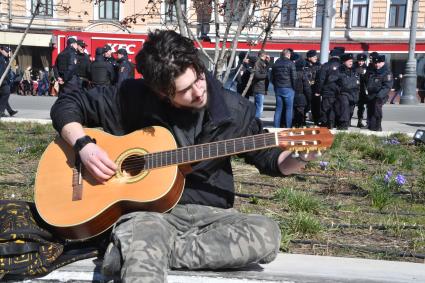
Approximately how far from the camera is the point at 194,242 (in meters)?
2.33

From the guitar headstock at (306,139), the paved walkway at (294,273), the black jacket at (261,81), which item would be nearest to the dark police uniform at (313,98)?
the black jacket at (261,81)

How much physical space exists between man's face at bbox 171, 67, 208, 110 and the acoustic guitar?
0.65 ft

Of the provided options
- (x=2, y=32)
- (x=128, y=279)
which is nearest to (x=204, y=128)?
(x=128, y=279)

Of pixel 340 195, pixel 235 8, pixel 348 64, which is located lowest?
pixel 340 195

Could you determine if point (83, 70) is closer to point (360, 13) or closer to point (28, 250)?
point (28, 250)

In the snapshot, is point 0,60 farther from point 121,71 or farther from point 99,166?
point 99,166

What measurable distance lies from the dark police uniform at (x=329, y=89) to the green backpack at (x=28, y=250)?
8.72 meters

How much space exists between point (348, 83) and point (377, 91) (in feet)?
2.00

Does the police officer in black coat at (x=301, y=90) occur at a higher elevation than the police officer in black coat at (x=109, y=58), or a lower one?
lower

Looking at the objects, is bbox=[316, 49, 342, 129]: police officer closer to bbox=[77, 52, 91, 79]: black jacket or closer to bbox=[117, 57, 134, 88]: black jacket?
bbox=[117, 57, 134, 88]: black jacket

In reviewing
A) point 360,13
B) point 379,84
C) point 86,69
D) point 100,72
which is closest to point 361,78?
point 379,84

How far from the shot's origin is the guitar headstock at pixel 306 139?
7.37 ft

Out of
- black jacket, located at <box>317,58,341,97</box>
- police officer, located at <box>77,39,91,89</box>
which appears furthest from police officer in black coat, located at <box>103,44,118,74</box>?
black jacket, located at <box>317,58,341,97</box>

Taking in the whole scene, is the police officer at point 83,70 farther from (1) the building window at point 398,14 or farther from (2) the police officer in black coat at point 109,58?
(1) the building window at point 398,14
